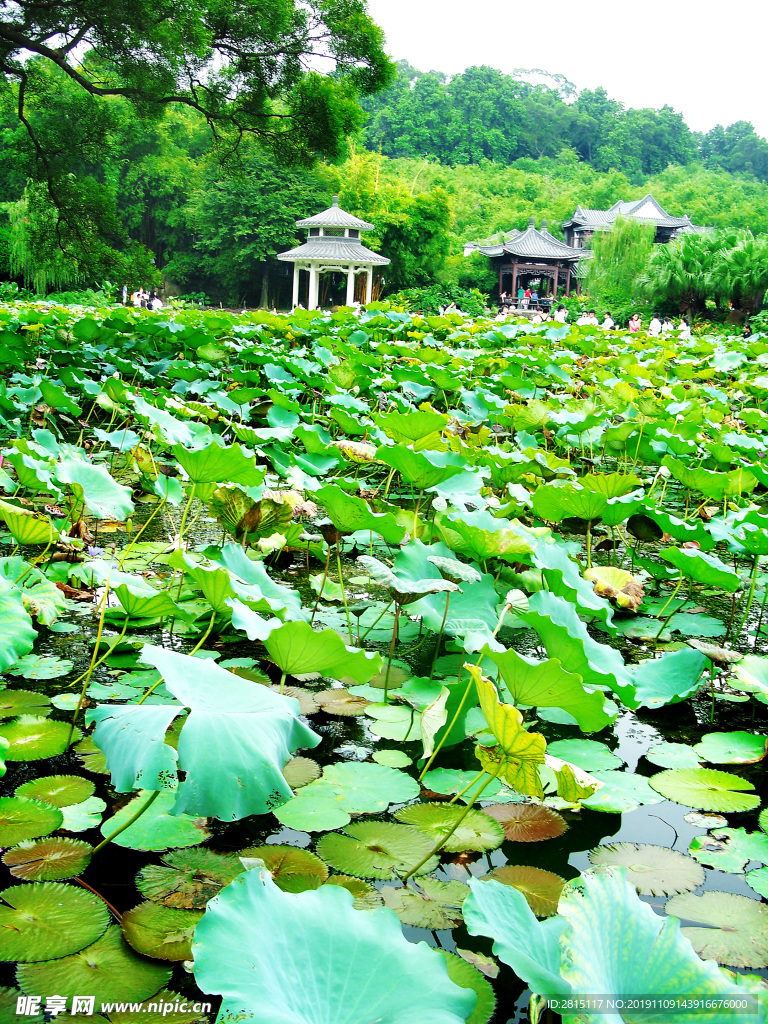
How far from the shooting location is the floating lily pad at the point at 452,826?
0.87 meters

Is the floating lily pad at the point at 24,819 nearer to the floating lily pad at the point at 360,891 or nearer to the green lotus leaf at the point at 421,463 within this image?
the floating lily pad at the point at 360,891

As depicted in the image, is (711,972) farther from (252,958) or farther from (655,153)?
(655,153)

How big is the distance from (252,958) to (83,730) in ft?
2.16

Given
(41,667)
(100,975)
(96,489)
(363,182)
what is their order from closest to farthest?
(100,975) → (41,667) → (96,489) → (363,182)

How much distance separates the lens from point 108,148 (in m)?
6.46

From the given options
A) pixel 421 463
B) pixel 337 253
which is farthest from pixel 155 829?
pixel 337 253

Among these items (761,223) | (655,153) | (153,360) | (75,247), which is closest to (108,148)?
(75,247)

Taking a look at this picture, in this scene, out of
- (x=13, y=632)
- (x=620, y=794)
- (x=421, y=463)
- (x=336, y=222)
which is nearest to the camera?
(x=13, y=632)

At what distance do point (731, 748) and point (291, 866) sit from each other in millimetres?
670

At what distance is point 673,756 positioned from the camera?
3.59 ft

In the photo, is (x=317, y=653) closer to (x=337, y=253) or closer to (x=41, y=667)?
(x=41, y=667)

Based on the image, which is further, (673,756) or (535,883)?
(673,756)

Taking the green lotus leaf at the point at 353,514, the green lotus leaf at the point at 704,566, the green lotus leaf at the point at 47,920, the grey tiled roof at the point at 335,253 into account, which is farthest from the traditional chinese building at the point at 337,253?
the green lotus leaf at the point at 47,920

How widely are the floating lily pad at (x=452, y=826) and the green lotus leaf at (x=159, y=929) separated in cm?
28
